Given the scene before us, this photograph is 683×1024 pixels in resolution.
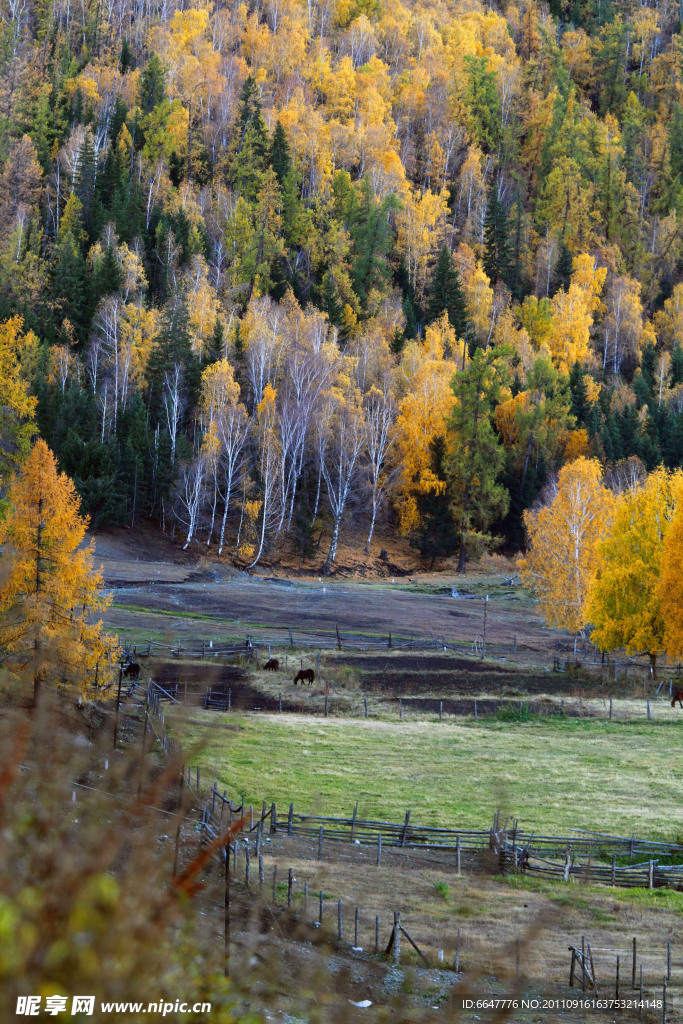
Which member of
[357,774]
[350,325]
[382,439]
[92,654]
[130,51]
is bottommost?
[357,774]

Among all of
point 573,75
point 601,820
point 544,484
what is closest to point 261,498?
point 544,484

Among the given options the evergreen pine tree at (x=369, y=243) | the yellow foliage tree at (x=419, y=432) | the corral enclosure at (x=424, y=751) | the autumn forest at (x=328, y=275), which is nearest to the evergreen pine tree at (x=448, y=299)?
the autumn forest at (x=328, y=275)

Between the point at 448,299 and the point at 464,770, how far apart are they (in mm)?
73045

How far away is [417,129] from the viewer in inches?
4978

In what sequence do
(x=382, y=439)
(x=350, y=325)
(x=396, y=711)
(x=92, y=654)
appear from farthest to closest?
(x=350, y=325) → (x=382, y=439) → (x=396, y=711) → (x=92, y=654)

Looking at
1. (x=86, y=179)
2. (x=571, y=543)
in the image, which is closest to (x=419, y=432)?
(x=571, y=543)

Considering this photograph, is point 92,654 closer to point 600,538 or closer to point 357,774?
point 357,774

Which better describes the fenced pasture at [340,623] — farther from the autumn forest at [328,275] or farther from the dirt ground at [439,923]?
the dirt ground at [439,923]

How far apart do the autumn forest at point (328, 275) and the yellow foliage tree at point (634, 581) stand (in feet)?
6.26

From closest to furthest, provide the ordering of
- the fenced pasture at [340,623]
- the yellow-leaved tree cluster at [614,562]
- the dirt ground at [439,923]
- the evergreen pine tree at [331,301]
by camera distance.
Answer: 1. the dirt ground at [439,923]
2. the yellow-leaved tree cluster at [614,562]
3. the fenced pasture at [340,623]
4. the evergreen pine tree at [331,301]

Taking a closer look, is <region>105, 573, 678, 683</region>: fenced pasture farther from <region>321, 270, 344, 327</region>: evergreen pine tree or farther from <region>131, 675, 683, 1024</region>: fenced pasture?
<region>321, 270, 344, 327</region>: evergreen pine tree

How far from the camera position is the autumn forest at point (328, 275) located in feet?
226

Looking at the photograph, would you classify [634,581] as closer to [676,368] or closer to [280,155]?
[676,368]

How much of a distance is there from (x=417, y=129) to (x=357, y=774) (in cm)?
11450
